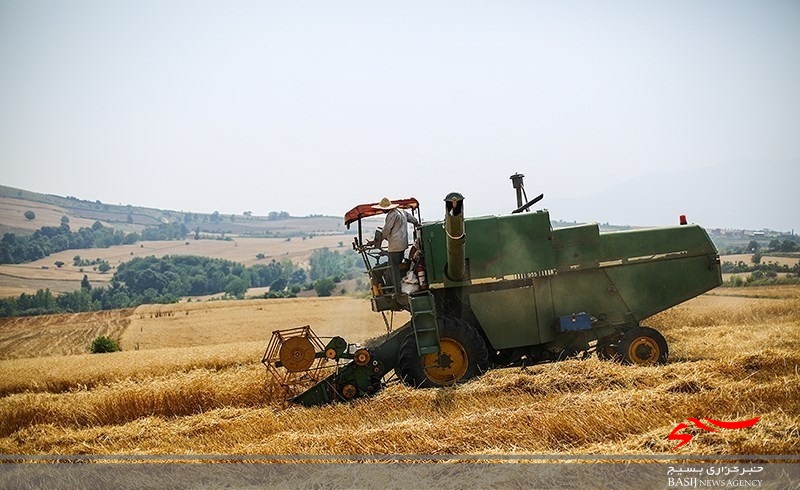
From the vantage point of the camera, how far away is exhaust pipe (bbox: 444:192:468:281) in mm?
9750

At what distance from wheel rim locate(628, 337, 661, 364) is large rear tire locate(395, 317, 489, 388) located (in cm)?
241


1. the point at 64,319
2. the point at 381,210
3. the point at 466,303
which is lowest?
the point at 64,319

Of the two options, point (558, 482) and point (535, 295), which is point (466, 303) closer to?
point (535, 295)

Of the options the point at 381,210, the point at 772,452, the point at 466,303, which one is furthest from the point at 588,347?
the point at 772,452

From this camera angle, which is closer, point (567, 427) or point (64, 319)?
point (567, 427)

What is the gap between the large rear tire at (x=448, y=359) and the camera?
11.3 metres

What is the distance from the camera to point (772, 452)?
246 inches

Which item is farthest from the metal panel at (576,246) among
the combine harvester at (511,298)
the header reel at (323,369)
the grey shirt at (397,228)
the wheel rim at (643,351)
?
the header reel at (323,369)

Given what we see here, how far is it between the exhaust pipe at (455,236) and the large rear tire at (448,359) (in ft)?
2.76

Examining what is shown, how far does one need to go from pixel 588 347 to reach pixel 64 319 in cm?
4412

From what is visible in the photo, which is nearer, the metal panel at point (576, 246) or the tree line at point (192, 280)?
the metal panel at point (576, 246)

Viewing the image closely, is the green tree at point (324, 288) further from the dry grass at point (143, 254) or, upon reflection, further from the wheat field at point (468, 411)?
the wheat field at point (468, 411)

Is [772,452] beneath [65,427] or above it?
above

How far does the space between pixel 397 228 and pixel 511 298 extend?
7.40 feet
